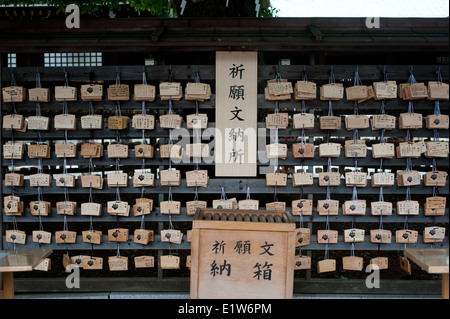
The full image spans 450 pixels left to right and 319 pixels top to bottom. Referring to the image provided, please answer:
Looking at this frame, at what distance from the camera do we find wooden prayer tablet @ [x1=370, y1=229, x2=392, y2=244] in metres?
6.05

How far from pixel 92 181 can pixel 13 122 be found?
147 cm

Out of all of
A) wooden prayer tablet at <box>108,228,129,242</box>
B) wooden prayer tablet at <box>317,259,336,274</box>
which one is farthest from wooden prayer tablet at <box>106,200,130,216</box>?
wooden prayer tablet at <box>317,259,336,274</box>

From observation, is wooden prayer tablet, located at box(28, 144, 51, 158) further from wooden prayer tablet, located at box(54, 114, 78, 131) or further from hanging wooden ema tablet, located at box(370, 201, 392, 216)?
hanging wooden ema tablet, located at box(370, 201, 392, 216)

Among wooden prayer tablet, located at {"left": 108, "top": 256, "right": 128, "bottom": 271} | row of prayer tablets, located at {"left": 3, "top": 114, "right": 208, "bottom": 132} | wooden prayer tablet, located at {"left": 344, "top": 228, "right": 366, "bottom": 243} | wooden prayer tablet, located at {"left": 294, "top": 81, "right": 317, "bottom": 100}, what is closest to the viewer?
wooden prayer tablet, located at {"left": 294, "top": 81, "right": 317, "bottom": 100}

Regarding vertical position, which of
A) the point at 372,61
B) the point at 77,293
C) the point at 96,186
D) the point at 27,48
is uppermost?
the point at 372,61

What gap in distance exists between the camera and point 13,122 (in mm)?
5945

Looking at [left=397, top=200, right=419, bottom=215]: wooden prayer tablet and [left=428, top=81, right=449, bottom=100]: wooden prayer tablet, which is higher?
[left=428, top=81, right=449, bottom=100]: wooden prayer tablet

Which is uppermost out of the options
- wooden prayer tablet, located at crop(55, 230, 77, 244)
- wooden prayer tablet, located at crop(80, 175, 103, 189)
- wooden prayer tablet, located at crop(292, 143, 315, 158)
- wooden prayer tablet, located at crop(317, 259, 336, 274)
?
wooden prayer tablet, located at crop(292, 143, 315, 158)

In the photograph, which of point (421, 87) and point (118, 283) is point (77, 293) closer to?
point (118, 283)

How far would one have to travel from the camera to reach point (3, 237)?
20.2 ft

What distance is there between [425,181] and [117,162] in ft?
15.5

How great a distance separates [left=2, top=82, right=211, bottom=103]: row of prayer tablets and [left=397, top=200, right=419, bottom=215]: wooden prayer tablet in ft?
11.1

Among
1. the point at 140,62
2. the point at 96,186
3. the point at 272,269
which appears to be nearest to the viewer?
the point at 272,269

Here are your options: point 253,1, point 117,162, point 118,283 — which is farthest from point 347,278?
point 253,1
